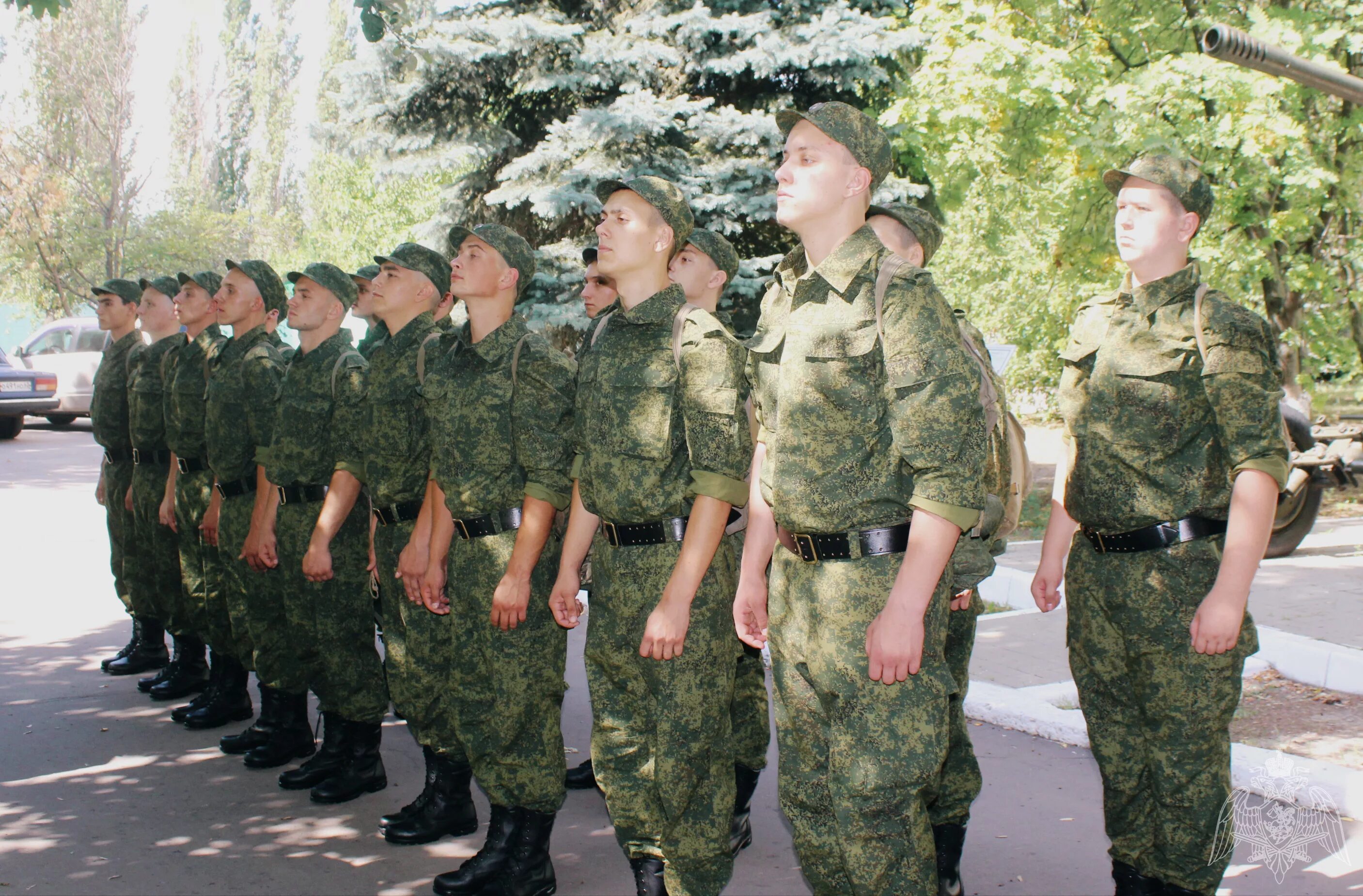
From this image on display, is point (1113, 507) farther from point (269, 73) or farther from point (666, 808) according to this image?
point (269, 73)

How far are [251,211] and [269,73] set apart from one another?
8502 millimetres

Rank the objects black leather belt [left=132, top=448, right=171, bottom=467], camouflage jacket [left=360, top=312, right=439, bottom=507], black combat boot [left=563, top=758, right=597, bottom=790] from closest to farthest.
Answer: camouflage jacket [left=360, top=312, right=439, bottom=507] → black combat boot [left=563, top=758, right=597, bottom=790] → black leather belt [left=132, top=448, right=171, bottom=467]

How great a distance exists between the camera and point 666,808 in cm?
350

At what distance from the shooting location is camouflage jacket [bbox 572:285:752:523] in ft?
11.3

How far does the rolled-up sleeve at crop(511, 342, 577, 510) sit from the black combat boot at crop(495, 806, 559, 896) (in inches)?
41.3

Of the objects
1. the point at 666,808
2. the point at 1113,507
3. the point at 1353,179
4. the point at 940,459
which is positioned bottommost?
the point at 666,808

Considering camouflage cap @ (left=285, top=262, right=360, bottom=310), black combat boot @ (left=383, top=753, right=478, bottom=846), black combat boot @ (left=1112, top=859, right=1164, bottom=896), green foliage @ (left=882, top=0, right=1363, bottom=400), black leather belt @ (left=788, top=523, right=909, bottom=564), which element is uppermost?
green foliage @ (left=882, top=0, right=1363, bottom=400)

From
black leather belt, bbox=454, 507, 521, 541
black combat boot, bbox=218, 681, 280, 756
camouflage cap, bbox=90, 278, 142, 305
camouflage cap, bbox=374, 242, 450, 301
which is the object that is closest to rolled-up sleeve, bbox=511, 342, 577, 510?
black leather belt, bbox=454, 507, 521, 541

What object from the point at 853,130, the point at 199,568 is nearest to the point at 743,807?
the point at 853,130

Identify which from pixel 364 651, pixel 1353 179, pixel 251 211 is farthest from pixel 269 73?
pixel 364 651

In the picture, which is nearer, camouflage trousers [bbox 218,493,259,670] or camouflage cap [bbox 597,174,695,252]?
camouflage cap [bbox 597,174,695,252]

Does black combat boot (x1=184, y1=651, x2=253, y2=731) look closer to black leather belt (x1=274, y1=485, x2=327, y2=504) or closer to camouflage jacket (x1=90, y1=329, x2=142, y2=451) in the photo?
black leather belt (x1=274, y1=485, x2=327, y2=504)

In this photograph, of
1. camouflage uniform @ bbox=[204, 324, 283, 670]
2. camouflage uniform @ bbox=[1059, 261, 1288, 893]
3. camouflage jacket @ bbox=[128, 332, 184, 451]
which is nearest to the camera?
camouflage uniform @ bbox=[1059, 261, 1288, 893]

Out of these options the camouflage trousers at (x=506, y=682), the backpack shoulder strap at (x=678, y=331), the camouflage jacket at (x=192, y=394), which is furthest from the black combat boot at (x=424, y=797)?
the camouflage jacket at (x=192, y=394)
